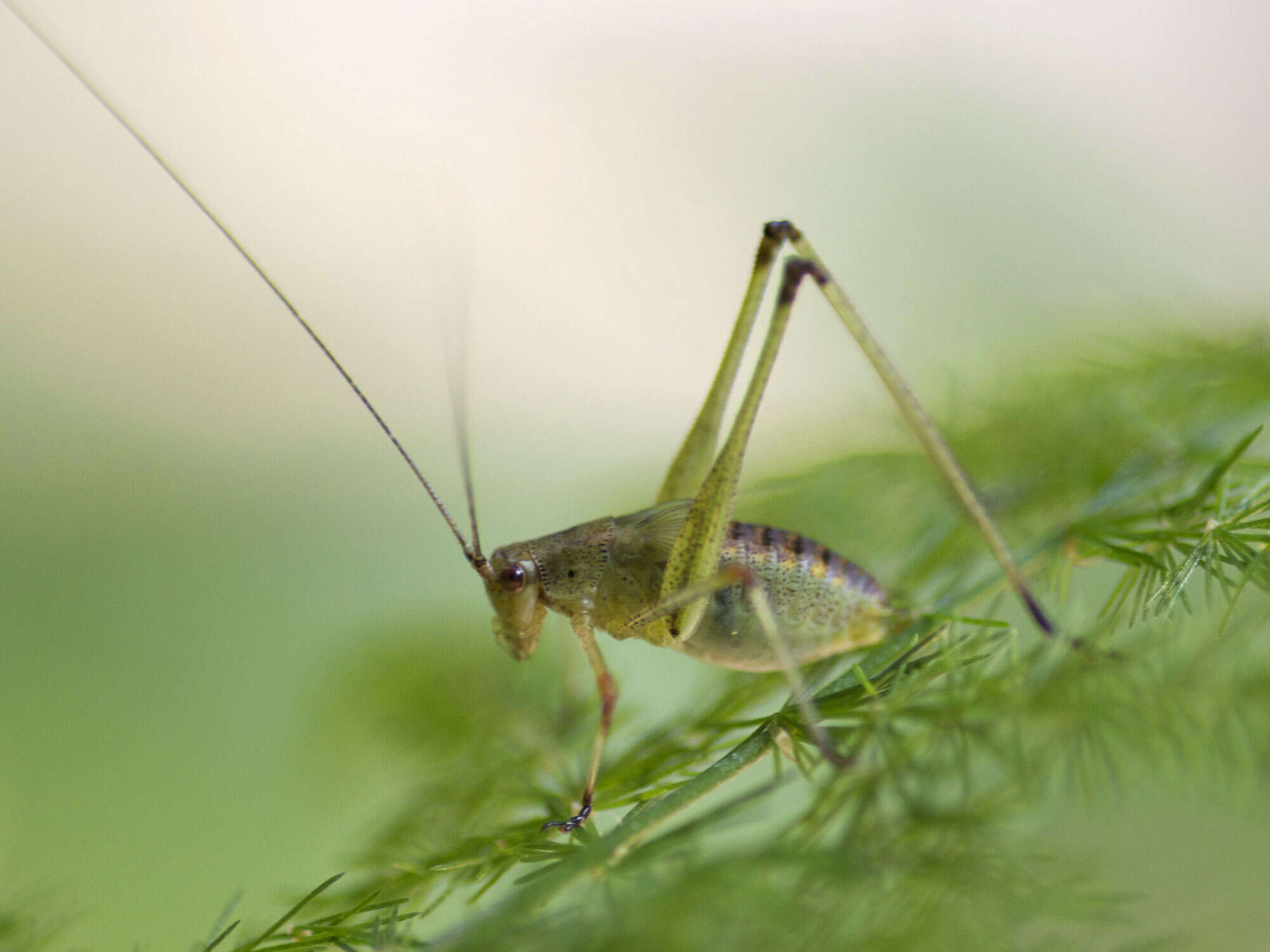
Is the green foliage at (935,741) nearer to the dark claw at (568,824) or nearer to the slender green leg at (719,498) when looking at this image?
the dark claw at (568,824)

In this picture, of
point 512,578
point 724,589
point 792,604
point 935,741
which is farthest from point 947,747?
point 512,578

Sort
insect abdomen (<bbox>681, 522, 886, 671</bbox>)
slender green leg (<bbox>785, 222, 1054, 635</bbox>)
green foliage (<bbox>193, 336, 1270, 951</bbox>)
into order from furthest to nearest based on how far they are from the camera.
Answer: insect abdomen (<bbox>681, 522, 886, 671</bbox>) < slender green leg (<bbox>785, 222, 1054, 635</bbox>) < green foliage (<bbox>193, 336, 1270, 951</bbox>)

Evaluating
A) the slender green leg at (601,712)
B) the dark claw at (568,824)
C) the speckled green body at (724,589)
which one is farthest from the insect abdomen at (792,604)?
the dark claw at (568,824)

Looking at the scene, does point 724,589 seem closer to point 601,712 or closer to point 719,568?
point 719,568

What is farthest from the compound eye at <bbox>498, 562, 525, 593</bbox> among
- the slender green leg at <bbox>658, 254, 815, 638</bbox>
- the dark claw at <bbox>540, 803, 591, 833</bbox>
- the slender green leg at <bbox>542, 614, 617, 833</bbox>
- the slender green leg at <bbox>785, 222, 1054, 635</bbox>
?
the slender green leg at <bbox>785, 222, 1054, 635</bbox>

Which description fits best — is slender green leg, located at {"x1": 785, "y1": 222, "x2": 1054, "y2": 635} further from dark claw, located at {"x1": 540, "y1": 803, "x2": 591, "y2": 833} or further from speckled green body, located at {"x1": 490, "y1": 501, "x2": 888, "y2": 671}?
dark claw, located at {"x1": 540, "y1": 803, "x2": 591, "y2": 833}

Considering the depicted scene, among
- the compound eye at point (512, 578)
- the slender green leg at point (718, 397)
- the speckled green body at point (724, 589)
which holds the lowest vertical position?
the speckled green body at point (724, 589)

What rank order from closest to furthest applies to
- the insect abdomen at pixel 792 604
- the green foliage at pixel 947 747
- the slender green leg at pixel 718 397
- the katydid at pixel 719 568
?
the green foliage at pixel 947 747 < the katydid at pixel 719 568 < the insect abdomen at pixel 792 604 < the slender green leg at pixel 718 397
